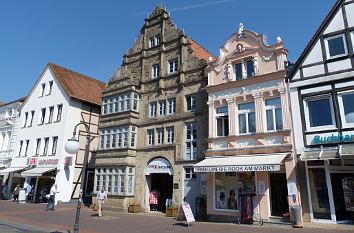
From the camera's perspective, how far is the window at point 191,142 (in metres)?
19.8

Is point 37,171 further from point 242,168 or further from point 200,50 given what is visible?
point 242,168

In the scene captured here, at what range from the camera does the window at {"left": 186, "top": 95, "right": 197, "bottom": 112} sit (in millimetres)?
20562

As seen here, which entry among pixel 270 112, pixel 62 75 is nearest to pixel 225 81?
pixel 270 112

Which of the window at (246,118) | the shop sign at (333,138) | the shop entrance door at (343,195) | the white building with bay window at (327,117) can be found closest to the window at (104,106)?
the window at (246,118)

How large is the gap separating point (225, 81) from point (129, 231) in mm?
10180

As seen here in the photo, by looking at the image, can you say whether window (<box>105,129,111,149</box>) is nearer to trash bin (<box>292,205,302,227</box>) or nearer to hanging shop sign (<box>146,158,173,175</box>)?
hanging shop sign (<box>146,158,173,175</box>)

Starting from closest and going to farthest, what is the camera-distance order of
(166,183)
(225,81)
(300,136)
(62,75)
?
(300,136), (225,81), (166,183), (62,75)

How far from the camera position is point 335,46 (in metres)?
14.8

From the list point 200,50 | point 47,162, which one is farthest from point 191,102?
point 47,162

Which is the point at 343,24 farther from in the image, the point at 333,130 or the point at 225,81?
the point at 225,81

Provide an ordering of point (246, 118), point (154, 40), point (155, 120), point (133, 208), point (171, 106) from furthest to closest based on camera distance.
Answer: point (154, 40)
point (155, 120)
point (171, 106)
point (133, 208)
point (246, 118)

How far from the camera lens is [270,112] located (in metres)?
16.1

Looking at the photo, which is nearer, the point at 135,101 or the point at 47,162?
the point at 135,101

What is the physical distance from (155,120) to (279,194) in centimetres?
1050
